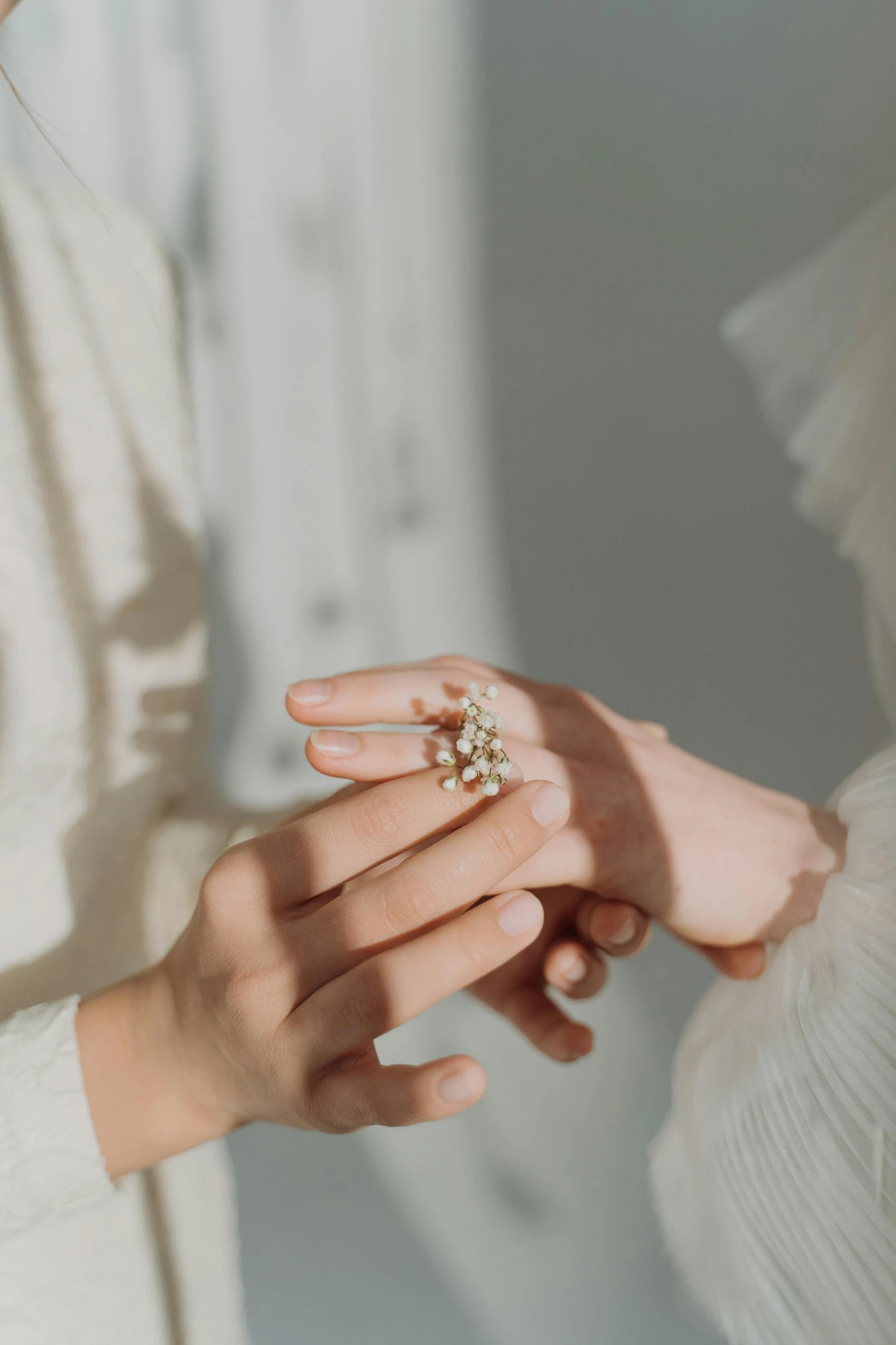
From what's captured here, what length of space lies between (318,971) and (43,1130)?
0.19 metres

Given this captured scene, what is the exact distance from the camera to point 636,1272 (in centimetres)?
115

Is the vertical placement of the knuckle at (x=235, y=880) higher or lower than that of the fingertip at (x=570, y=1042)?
higher

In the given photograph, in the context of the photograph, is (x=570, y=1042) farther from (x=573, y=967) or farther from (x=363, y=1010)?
(x=363, y=1010)

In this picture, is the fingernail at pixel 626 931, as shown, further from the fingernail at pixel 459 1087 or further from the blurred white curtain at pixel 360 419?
the blurred white curtain at pixel 360 419

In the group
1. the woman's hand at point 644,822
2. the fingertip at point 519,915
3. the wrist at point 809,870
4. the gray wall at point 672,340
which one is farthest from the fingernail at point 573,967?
the gray wall at point 672,340

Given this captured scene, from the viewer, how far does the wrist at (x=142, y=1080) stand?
0.51 metres

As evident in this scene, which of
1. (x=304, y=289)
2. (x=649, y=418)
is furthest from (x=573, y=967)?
(x=304, y=289)

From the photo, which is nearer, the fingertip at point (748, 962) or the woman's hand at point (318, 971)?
the woman's hand at point (318, 971)

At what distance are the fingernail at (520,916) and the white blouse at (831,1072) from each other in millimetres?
217

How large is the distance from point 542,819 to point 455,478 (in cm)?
70

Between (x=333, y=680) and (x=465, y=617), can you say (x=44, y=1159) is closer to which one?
(x=333, y=680)

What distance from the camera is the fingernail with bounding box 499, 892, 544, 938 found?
45 cm

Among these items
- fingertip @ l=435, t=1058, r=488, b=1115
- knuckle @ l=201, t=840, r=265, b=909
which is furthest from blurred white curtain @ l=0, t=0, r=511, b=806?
fingertip @ l=435, t=1058, r=488, b=1115

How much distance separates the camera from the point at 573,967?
690 millimetres
